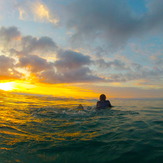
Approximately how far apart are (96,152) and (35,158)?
6.02 feet

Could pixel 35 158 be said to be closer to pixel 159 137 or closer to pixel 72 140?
pixel 72 140

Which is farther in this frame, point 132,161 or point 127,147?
point 127,147

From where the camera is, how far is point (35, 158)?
409 cm

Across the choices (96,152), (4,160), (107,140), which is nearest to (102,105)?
(107,140)

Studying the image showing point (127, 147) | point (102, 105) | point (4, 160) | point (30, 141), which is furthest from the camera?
point (102, 105)

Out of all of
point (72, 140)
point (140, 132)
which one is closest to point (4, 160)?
point (72, 140)

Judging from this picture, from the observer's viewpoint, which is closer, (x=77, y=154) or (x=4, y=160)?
(x=4, y=160)

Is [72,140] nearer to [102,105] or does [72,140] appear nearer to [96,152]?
[96,152]

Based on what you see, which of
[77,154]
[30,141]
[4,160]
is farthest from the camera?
[30,141]

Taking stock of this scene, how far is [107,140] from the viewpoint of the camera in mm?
5539

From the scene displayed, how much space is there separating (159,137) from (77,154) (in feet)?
12.1

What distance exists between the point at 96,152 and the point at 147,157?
4.87ft

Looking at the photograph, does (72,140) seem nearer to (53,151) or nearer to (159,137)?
(53,151)

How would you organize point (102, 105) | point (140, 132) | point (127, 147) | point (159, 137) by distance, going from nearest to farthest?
1. point (127, 147)
2. point (159, 137)
3. point (140, 132)
4. point (102, 105)
